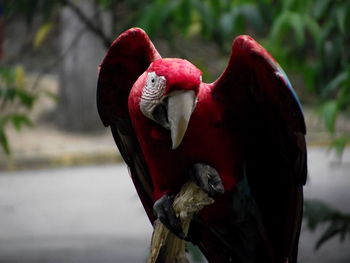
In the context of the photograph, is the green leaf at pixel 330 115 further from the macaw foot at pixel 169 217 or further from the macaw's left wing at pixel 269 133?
the macaw foot at pixel 169 217

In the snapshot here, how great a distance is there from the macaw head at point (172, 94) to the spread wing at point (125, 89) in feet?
0.82

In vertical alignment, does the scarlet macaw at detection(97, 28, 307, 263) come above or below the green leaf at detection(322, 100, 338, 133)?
below

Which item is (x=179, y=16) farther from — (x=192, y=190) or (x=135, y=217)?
(x=135, y=217)

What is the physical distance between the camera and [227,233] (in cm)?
193

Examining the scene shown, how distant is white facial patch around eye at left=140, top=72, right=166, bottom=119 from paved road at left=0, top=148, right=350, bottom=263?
2.80 meters

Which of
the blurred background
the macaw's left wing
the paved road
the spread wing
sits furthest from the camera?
the paved road

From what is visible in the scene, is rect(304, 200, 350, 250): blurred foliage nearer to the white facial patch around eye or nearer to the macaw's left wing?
the macaw's left wing

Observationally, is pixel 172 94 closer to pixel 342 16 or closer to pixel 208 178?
pixel 208 178

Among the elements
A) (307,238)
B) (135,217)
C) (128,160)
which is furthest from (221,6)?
(135,217)

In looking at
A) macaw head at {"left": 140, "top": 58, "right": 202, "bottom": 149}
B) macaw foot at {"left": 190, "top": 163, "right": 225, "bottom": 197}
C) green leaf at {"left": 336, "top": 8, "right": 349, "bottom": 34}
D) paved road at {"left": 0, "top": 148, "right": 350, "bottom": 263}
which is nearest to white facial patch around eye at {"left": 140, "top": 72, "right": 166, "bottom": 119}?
macaw head at {"left": 140, "top": 58, "right": 202, "bottom": 149}

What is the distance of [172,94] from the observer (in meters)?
1.63

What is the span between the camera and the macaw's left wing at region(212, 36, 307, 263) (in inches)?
69.4

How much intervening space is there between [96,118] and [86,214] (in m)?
2.43

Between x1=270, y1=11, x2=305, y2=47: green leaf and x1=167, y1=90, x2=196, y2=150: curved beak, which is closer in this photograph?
x1=167, y1=90, x2=196, y2=150: curved beak
